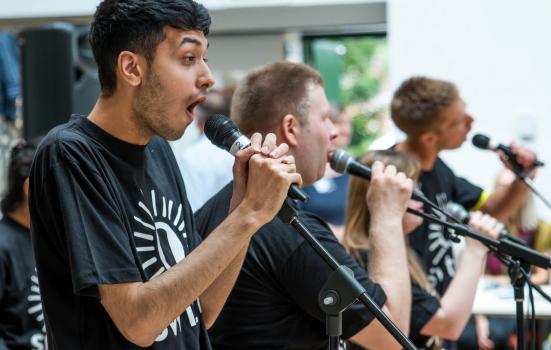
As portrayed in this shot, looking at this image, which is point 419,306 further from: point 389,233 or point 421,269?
point 389,233

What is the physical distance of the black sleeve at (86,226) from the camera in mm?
1604

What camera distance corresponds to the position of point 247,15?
6066 mm

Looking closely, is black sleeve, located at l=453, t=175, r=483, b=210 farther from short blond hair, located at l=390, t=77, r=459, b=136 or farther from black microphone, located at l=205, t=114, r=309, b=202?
black microphone, located at l=205, t=114, r=309, b=202

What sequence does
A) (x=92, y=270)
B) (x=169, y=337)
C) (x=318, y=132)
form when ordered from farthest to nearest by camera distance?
(x=318, y=132), (x=169, y=337), (x=92, y=270)

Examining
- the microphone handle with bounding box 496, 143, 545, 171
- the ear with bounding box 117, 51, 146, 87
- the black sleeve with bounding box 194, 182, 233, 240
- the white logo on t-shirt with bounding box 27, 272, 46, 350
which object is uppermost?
the ear with bounding box 117, 51, 146, 87

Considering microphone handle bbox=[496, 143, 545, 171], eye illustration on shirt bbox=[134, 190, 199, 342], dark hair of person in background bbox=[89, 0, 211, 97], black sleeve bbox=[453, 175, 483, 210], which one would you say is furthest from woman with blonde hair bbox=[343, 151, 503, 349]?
dark hair of person in background bbox=[89, 0, 211, 97]

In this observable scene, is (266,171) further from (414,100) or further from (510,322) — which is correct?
(510,322)

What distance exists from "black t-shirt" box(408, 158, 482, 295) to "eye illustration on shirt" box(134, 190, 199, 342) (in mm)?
1652

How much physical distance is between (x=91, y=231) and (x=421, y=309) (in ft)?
4.92

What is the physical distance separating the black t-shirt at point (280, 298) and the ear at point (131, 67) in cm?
62

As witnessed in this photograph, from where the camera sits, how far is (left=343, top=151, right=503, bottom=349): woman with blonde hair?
2.84 m

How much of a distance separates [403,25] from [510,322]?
6.73ft

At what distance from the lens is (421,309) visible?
284 cm

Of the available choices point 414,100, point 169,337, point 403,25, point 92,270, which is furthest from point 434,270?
point 403,25
